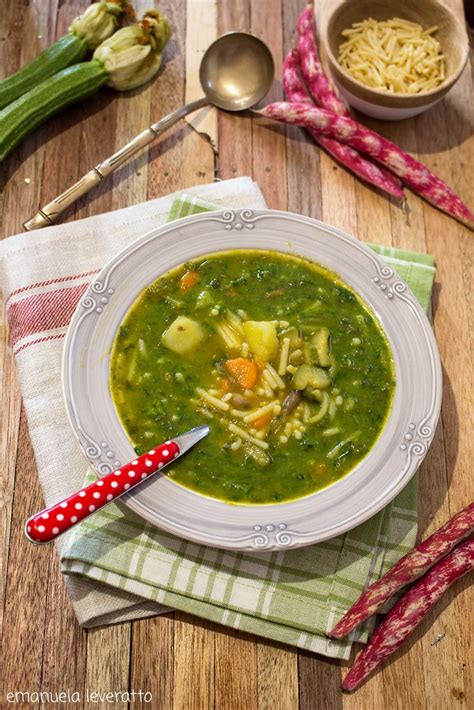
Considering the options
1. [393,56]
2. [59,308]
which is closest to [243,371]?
[59,308]

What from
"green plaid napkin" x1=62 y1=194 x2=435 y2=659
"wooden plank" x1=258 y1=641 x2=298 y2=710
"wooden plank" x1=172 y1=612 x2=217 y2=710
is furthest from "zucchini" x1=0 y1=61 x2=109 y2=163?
"wooden plank" x1=258 y1=641 x2=298 y2=710

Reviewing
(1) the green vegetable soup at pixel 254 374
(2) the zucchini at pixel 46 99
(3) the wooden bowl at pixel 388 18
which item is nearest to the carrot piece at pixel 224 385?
(1) the green vegetable soup at pixel 254 374

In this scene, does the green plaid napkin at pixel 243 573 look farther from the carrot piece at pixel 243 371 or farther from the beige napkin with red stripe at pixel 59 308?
the carrot piece at pixel 243 371

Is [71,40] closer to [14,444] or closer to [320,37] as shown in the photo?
[320,37]

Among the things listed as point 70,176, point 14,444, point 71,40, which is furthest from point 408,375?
point 71,40

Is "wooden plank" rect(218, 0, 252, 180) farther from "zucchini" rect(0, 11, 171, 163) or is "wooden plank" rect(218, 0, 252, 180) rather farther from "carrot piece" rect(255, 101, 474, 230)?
"zucchini" rect(0, 11, 171, 163)
